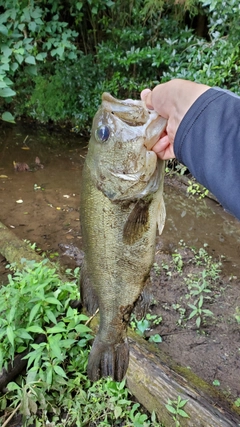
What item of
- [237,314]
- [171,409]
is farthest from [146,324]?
[171,409]

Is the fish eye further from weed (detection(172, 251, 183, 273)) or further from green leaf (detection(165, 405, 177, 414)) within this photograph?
weed (detection(172, 251, 183, 273))

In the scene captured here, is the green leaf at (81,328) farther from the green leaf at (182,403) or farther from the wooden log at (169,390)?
the green leaf at (182,403)

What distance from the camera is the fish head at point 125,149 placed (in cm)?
172

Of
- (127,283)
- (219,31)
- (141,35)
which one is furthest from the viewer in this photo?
(141,35)

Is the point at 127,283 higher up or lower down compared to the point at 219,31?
lower down

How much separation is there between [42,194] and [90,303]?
4.67 metres

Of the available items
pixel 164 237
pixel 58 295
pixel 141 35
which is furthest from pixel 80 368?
pixel 141 35

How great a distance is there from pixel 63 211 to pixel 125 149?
431cm

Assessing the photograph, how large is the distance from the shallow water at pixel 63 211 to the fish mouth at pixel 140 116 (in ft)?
10.8

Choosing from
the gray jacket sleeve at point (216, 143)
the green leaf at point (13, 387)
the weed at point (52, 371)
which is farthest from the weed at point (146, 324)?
the gray jacket sleeve at point (216, 143)

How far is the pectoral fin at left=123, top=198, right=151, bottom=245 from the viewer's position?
1.87 metres

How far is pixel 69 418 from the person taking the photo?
2947 millimetres

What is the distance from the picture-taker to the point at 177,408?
261 centimetres

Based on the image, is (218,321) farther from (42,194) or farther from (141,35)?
(141,35)
